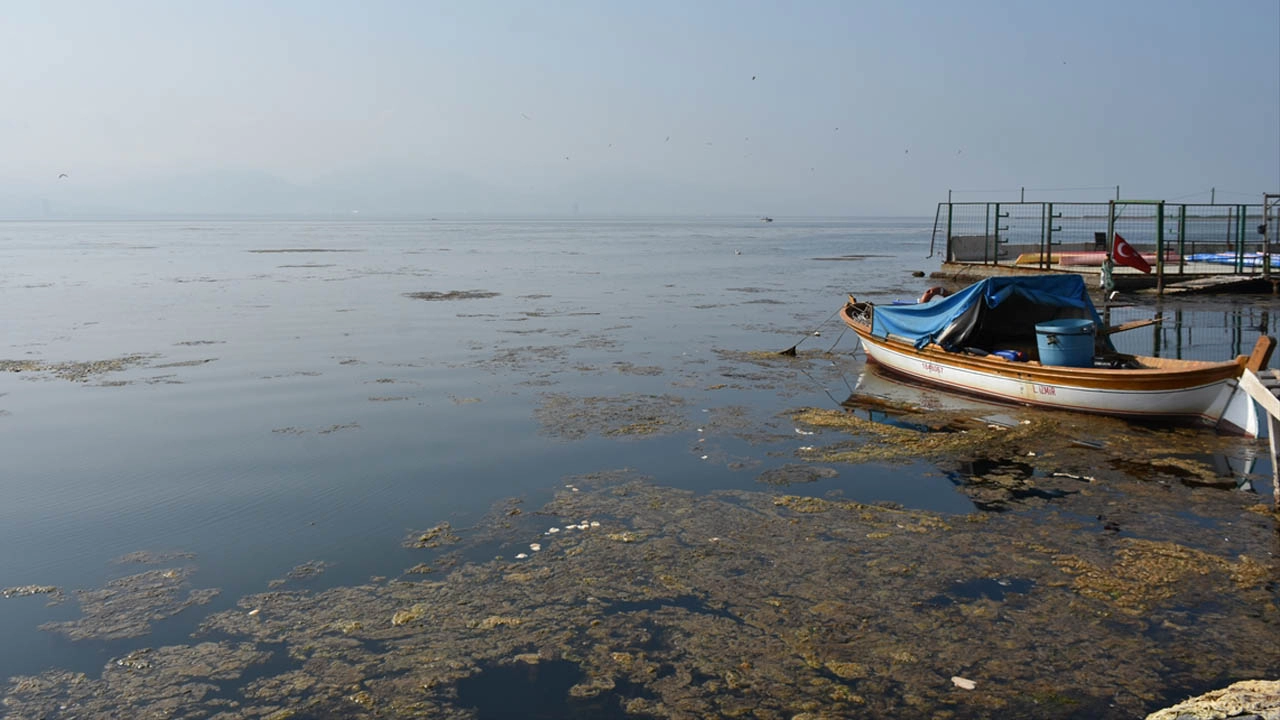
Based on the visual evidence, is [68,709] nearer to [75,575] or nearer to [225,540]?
[75,575]

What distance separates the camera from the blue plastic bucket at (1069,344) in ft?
49.6

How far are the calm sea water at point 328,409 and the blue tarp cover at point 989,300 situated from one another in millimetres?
1915

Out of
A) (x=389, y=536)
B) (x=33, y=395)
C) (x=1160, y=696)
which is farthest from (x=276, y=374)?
(x=1160, y=696)

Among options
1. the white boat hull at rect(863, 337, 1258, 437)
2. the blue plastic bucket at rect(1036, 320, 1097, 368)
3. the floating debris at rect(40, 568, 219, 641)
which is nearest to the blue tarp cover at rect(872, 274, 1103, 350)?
the white boat hull at rect(863, 337, 1258, 437)

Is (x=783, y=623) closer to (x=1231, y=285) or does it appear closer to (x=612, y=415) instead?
(x=612, y=415)

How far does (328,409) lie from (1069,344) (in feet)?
37.3

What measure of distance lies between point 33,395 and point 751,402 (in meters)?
12.2

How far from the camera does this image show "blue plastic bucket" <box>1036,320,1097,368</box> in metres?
15.1

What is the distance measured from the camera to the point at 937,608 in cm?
796

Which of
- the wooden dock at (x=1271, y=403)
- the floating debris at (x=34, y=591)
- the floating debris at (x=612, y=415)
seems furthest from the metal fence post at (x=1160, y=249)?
the floating debris at (x=34, y=591)

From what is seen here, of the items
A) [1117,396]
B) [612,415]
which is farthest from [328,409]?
[1117,396]

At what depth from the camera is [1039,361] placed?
15992 mm

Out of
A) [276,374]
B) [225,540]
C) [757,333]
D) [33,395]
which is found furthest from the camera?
[757,333]

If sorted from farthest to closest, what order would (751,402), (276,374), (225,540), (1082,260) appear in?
(1082,260), (276,374), (751,402), (225,540)
